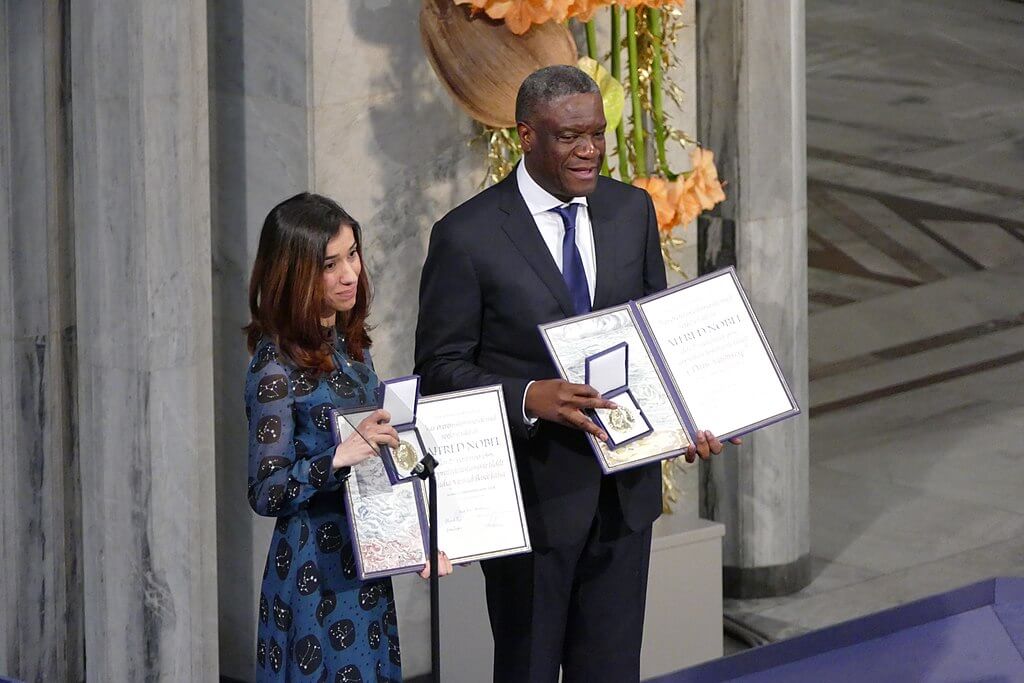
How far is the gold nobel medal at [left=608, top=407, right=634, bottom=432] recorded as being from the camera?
3.84m

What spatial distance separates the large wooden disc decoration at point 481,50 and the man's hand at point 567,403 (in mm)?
1413

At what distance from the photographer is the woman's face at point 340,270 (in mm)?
3680

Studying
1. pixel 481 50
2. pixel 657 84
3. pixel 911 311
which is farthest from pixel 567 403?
pixel 911 311

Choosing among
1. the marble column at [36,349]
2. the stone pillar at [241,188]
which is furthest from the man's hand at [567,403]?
the marble column at [36,349]

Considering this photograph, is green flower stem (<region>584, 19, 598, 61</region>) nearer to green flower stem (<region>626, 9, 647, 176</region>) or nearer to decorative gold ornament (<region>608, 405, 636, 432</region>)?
green flower stem (<region>626, 9, 647, 176</region>)

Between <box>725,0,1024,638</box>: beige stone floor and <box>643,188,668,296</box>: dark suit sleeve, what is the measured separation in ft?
8.11

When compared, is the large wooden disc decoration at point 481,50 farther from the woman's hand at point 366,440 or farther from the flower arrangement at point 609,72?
the woman's hand at point 366,440

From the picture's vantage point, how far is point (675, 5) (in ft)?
17.8

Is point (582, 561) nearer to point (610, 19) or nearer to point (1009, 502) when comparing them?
point (610, 19)

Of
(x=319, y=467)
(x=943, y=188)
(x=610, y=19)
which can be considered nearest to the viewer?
(x=319, y=467)

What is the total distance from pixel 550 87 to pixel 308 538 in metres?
1.04

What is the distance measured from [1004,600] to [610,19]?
7.16ft

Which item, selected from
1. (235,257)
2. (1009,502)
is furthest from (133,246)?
(1009,502)

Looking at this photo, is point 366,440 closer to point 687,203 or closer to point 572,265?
point 572,265
